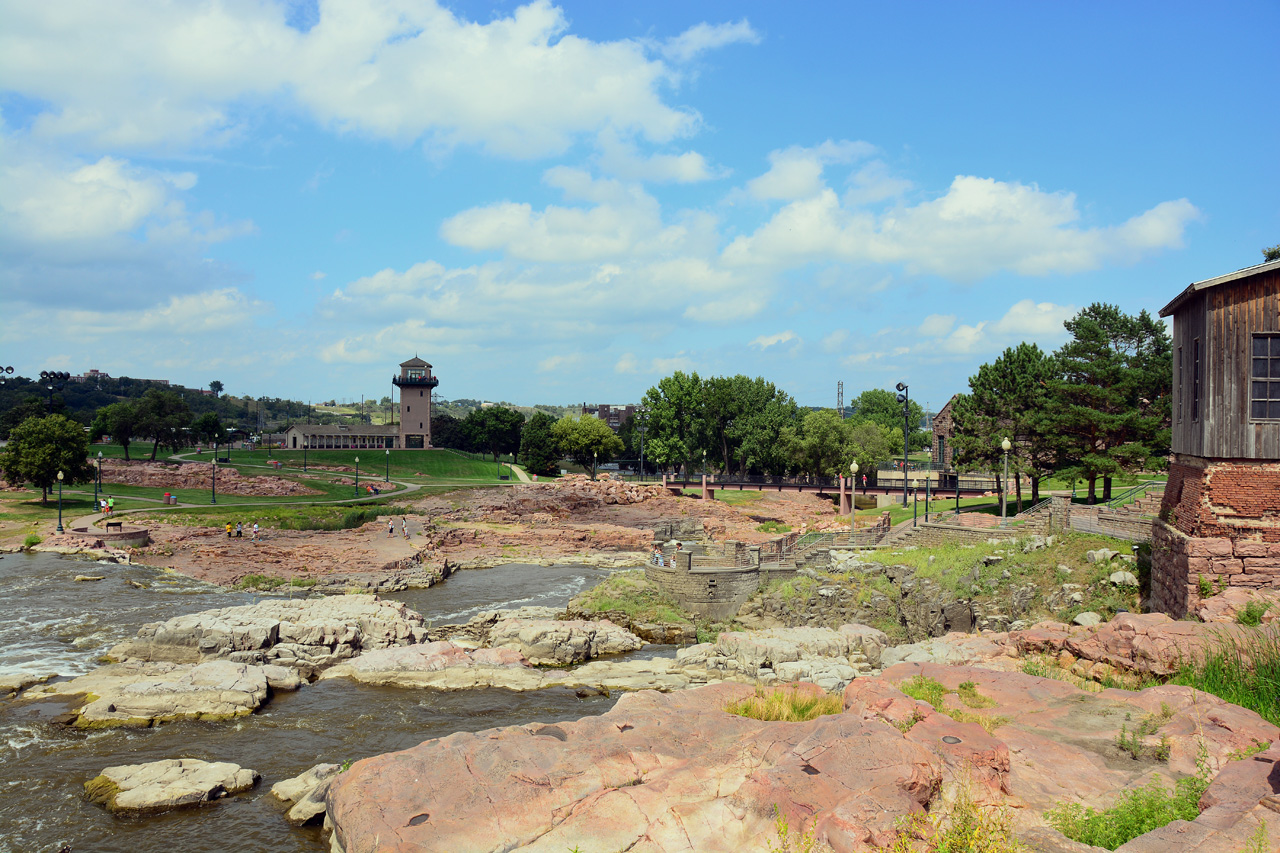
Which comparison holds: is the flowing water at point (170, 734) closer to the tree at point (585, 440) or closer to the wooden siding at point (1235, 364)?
the wooden siding at point (1235, 364)

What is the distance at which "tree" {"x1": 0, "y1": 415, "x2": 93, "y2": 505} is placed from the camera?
186 ft

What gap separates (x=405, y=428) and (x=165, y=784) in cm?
11418

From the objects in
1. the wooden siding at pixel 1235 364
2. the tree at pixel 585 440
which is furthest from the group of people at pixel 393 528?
the wooden siding at pixel 1235 364

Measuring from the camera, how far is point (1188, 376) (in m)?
20.8

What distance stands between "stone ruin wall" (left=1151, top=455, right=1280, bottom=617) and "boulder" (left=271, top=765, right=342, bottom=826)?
822 inches

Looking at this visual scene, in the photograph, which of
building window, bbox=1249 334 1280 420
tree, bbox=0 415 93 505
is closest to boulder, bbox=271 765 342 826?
building window, bbox=1249 334 1280 420

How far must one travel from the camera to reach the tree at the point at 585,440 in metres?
106

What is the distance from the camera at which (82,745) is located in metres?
18.5

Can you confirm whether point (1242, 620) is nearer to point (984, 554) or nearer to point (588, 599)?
point (984, 554)

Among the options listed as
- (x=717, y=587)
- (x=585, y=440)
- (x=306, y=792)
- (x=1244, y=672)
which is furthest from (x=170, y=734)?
(x=585, y=440)

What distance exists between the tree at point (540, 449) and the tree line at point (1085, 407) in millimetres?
66162

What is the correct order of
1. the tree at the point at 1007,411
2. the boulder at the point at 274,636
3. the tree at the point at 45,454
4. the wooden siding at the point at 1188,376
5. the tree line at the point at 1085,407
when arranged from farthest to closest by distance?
the tree at the point at 45,454
the tree at the point at 1007,411
the tree line at the point at 1085,407
the boulder at the point at 274,636
the wooden siding at the point at 1188,376

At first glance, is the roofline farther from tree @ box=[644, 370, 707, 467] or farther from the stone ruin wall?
tree @ box=[644, 370, 707, 467]

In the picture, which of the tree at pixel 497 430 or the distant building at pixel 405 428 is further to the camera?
the distant building at pixel 405 428
